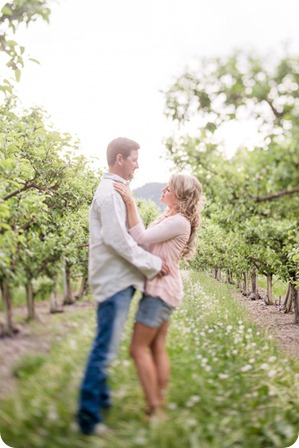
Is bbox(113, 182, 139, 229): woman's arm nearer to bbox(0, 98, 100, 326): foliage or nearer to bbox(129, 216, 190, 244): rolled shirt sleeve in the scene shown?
bbox(129, 216, 190, 244): rolled shirt sleeve

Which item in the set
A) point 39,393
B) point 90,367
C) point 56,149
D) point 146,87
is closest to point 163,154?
point 146,87

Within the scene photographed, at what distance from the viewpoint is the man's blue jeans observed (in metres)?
2.59

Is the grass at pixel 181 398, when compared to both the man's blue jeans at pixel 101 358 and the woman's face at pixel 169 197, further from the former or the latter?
the woman's face at pixel 169 197

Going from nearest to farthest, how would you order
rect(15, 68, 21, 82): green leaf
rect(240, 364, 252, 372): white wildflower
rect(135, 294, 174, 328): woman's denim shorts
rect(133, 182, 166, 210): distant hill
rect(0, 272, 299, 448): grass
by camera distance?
rect(0, 272, 299, 448): grass → rect(135, 294, 174, 328): woman's denim shorts → rect(240, 364, 252, 372): white wildflower → rect(133, 182, 166, 210): distant hill → rect(15, 68, 21, 82): green leaf

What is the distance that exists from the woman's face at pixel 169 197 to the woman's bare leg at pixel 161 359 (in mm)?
829

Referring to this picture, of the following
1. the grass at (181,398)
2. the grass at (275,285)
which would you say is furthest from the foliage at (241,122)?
the grass at (275,285)

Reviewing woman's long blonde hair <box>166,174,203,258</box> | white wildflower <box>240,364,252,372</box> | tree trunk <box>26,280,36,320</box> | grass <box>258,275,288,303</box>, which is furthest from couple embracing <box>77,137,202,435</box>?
grass <box>258,275,288,303</box>

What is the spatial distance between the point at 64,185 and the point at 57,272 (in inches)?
101

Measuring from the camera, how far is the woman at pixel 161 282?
2799 mm

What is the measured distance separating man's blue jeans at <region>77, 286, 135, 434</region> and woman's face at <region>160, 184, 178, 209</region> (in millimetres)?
739

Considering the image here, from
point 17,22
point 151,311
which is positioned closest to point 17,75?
point 17,22

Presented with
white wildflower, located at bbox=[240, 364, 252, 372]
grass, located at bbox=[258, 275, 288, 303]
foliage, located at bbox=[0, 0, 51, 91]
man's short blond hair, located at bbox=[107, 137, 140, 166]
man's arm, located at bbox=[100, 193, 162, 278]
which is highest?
foliage, located at bbox=[0, 0, 51, 91]

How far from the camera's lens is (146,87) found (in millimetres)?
3180

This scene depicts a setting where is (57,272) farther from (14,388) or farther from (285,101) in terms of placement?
(285,101)
